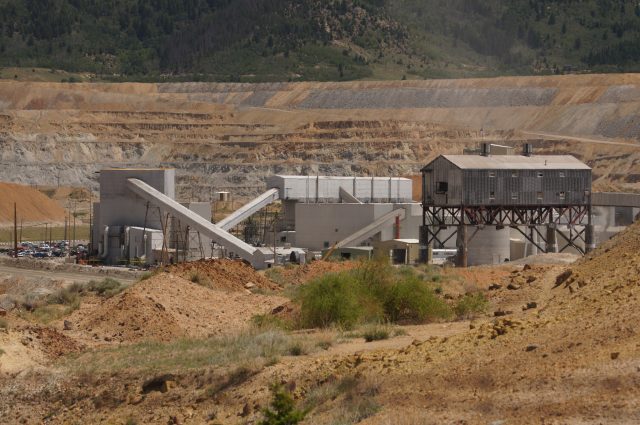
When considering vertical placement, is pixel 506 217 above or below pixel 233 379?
above

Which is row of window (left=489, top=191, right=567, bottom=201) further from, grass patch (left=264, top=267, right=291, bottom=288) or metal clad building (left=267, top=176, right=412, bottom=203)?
metal clad building (left=267, top=176, right=412, bottom=203)

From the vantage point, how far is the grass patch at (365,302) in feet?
106

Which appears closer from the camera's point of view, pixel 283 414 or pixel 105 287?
pixel 283 414

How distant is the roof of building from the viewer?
2355 inches

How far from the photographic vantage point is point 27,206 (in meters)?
119

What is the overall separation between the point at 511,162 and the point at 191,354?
114 feet

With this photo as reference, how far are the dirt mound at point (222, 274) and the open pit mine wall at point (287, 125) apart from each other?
7814 centimetres

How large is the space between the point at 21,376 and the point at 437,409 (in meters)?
12.0

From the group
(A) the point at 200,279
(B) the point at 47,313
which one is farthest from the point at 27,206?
(B) the point at 47,313

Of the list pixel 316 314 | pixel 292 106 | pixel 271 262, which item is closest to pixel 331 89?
pixel 292 106

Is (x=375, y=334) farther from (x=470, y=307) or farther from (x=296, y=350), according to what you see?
(x=470, y=307)

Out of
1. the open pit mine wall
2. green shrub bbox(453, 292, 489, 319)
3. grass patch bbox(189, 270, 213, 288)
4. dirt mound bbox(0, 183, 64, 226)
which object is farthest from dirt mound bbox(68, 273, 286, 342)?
the open pit mine wall

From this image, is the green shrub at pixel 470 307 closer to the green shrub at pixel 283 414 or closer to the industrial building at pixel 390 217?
the green shrub at pixel 283 414

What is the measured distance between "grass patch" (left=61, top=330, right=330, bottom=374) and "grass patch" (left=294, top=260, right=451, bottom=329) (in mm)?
2201
